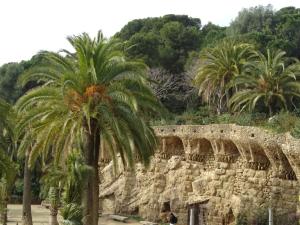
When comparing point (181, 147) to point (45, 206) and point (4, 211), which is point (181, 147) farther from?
point (45, 206)

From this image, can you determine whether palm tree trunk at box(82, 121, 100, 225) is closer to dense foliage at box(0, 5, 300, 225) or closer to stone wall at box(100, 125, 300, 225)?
dense foliage at box(0, 5, 300, 225)

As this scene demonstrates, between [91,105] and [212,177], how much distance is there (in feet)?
48.8

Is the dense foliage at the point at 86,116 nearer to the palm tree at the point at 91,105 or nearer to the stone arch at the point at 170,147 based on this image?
the palm tree at the point at 91,105

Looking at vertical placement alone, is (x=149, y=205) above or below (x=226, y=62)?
below

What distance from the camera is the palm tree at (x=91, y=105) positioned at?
16516mm

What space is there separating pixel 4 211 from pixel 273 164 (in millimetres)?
12971

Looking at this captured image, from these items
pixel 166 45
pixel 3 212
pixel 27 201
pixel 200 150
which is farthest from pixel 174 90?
pixel 3 212

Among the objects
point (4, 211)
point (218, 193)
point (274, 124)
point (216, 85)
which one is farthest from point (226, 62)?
point (4, 211)

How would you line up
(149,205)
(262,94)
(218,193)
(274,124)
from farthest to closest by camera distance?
(149,205)
(262,94)
(218,193)
(274,124)

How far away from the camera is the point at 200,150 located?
31.4 m

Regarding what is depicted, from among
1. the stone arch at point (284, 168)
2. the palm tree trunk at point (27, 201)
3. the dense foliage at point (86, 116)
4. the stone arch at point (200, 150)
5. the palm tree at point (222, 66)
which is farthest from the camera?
the palm tree at point (222, 66)

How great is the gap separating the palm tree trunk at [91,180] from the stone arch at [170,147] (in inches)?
645

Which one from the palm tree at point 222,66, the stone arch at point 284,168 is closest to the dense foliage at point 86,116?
the stone arch at point 284,168

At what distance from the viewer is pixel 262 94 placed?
1262 inches
